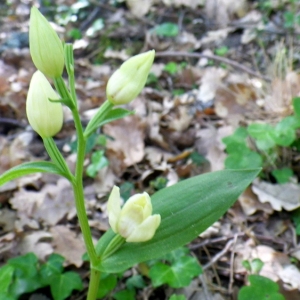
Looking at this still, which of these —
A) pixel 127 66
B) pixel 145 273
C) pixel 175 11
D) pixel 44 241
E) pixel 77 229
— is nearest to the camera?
pixel 127 66

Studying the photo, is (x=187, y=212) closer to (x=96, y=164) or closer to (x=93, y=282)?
(x=93, y=282)

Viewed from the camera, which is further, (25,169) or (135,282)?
(135,282)

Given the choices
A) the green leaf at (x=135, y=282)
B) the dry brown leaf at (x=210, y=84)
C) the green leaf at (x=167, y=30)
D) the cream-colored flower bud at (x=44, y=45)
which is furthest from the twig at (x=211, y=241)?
the green leaf at (x=167, y=30)

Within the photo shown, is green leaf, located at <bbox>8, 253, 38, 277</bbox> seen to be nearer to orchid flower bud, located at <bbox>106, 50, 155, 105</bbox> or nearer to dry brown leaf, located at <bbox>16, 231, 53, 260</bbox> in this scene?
dry brown leaf, located at <bbox>16, 231, 53, 260</bbox>

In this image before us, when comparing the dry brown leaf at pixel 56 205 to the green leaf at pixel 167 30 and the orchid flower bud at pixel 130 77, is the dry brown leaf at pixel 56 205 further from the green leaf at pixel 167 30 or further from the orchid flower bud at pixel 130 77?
the green leaf at pixel 167 30

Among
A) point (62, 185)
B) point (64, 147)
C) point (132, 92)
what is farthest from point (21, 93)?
point (132, 92)

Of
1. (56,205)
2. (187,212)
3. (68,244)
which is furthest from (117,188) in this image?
(56,205)

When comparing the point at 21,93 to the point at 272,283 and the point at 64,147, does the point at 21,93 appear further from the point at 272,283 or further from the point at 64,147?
the point at 272,283

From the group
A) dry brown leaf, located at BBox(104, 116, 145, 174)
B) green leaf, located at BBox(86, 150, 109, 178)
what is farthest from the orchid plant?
dry brown leaf, located at BBox(104, 116, 145, 174)
